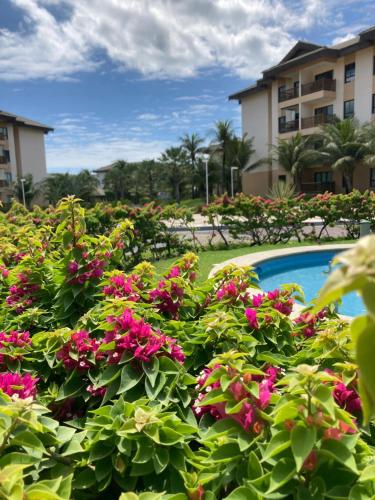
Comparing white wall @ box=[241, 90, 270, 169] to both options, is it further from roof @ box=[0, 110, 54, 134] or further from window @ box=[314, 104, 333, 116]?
roof @ box=[0, 110, 54, 134]

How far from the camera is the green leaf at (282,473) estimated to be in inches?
42.3

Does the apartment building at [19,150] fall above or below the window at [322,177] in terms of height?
above

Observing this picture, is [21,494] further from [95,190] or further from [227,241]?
[95,190]

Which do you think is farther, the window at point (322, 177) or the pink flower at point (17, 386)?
the window at point (322, 177)

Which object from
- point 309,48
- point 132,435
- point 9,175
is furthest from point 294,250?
point 9,175

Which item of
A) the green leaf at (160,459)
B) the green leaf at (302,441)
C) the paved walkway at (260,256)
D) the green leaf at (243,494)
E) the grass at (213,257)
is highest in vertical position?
the green leaf at (302,441)

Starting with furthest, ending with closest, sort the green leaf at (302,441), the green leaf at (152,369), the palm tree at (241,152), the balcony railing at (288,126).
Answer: the palm tree at (241,152) < the balcony railing at (288,126) < the green leaf at (152,369) < the green leaf at (302,441)

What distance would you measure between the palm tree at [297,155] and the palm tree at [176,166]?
15.7 metres

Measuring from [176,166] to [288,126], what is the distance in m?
15.4

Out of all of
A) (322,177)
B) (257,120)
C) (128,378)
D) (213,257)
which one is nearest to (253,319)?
(128,378)

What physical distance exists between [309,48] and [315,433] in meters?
34.6

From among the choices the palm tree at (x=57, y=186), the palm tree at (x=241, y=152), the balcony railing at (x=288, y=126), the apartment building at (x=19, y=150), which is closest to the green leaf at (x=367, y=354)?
the balcony railing at (x=288, y=126)

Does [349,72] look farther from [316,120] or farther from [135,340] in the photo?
[135,340]

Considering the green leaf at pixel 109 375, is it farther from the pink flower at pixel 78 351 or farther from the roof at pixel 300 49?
the roof at pixel 300 49
